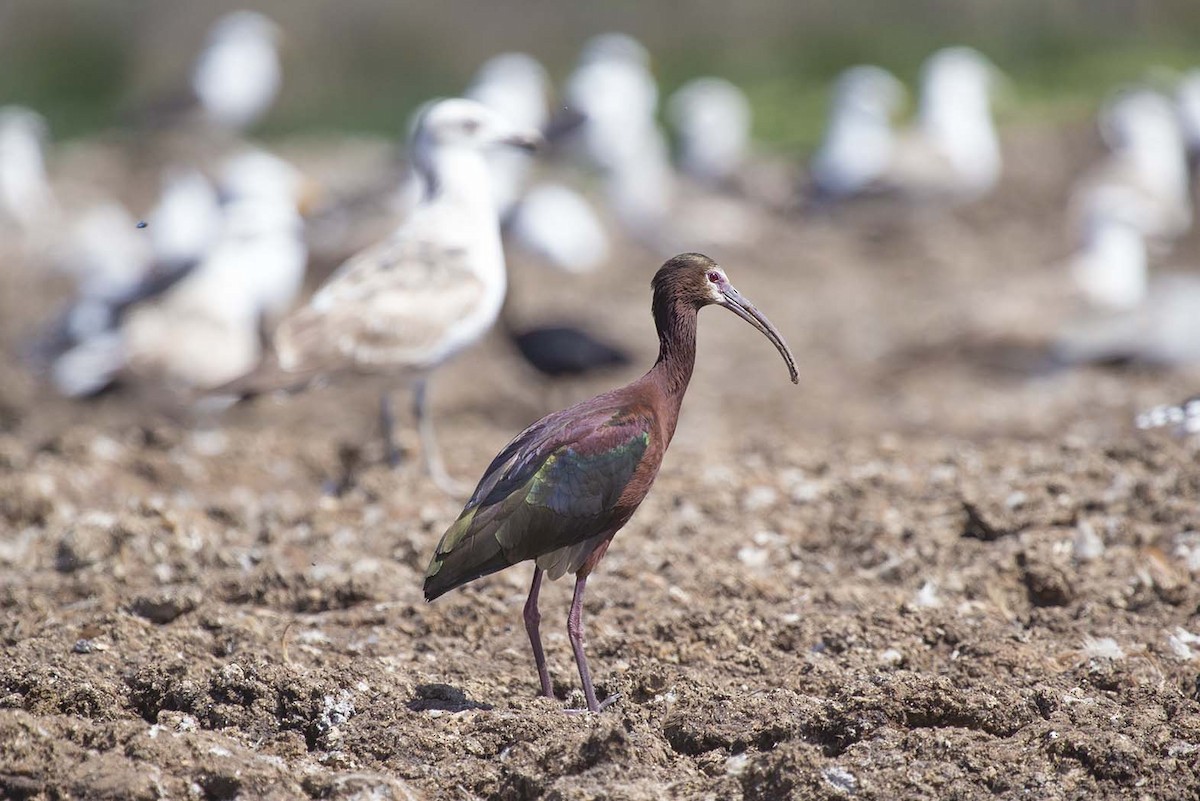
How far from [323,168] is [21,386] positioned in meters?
9.11

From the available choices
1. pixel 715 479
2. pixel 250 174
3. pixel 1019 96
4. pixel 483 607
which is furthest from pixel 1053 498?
pixel 1019 96

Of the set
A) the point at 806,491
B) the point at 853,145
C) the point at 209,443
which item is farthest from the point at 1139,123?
the point at 209,443

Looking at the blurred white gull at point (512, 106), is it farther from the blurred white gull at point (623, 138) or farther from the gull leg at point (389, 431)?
the gull leg at point (389, 431)

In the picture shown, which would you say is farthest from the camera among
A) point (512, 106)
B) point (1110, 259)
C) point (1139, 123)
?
point (512, 106)

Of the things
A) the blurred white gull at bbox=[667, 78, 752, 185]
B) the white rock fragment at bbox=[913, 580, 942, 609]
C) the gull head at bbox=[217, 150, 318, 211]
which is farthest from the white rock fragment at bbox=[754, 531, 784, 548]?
the blurred white gull at bbox=[667, 78, 752, 185]

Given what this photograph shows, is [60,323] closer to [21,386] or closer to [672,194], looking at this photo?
[21,386]

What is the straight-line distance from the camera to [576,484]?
187 inches

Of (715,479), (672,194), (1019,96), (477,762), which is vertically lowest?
(477,762)

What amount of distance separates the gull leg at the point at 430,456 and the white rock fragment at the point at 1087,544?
2.90 m

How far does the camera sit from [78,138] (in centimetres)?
2484

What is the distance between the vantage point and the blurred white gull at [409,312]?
7.87 metres

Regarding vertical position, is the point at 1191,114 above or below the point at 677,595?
above

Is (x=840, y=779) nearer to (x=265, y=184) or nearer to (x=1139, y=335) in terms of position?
(x=1139, y=335)

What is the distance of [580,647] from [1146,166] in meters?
14.2
